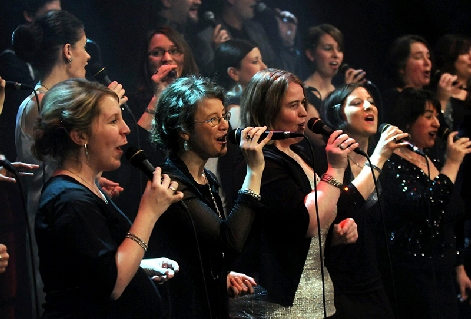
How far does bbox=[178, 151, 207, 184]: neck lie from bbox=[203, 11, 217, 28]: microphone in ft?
5.50

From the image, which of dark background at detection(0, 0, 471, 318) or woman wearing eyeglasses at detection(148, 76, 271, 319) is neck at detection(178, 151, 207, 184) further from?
dark background at detection(0, 0, 471, 318)

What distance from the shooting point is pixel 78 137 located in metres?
1.99

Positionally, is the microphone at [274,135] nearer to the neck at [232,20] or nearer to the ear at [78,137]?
the ear at [78,137]

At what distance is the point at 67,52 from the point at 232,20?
1245 millimetres

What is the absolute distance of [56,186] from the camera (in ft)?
6.17

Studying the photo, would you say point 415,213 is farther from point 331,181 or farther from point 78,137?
point 78,137

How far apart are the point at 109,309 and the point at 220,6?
7.76ft

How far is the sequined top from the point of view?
3295 mm

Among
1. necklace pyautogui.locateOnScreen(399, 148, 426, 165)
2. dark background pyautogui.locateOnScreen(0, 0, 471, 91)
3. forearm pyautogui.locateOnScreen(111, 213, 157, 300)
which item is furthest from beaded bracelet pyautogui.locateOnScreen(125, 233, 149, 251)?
necklace pyautogui.locateOnScreen(399, 148, 426, 165)

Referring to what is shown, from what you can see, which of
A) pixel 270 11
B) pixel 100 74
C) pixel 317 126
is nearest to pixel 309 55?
pixel 270 11

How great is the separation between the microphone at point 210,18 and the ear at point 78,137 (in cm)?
194

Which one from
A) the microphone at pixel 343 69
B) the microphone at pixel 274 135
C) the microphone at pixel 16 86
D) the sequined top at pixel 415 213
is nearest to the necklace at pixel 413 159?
the sequined top at pixel 415 213

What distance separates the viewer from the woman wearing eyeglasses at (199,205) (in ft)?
6.93

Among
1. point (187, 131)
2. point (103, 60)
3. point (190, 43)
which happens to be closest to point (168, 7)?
point (190, 43)
